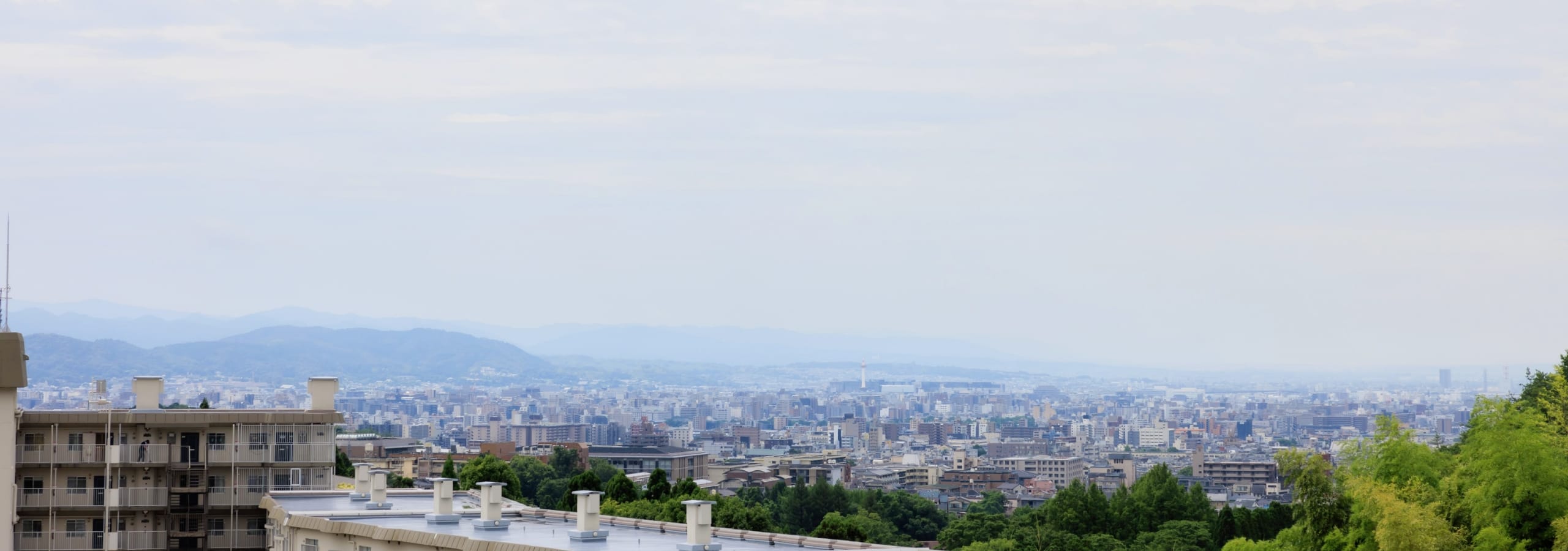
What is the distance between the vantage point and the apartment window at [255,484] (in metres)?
38.0

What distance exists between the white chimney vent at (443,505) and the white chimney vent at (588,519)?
2.94 meters

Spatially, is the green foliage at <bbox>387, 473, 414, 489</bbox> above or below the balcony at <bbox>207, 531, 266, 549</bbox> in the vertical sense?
below

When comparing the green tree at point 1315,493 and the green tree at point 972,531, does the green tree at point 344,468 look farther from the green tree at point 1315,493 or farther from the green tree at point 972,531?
the green tree at point 1315,493

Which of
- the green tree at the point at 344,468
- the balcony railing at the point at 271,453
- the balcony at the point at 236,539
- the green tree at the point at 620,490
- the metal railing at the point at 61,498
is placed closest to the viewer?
the metal railing at the point at 61,498

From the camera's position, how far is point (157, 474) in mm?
37406

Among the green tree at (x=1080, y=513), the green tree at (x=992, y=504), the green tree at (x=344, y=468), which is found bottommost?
the green tree at (x=992, y=504)

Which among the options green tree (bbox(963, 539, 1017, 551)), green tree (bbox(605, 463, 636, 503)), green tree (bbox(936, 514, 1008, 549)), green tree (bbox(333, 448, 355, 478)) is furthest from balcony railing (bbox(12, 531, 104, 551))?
green tree (bbox(936, 514, 1008, 549))

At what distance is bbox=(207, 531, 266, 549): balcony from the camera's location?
1465 inches

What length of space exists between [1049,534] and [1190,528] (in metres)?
7.94

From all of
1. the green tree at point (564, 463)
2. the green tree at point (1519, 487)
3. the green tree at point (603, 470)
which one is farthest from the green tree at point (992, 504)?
the green tree at point (1519, 487)

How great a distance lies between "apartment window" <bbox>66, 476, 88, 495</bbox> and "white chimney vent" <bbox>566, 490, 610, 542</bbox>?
15.9m

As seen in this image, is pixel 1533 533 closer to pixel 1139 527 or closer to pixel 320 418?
pixel 320 418

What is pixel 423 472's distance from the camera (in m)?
176

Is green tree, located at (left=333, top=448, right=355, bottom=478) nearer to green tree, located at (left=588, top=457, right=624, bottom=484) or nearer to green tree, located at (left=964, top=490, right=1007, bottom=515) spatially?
green tree, located at (left=588, top=457, right=624, bottom=484)
